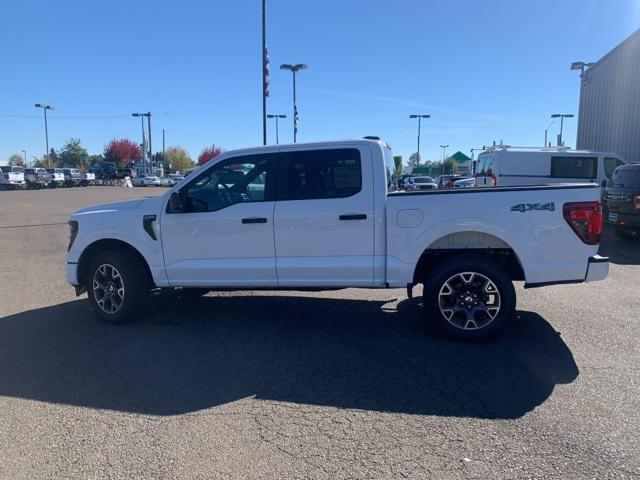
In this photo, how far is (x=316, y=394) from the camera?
13.3 ft

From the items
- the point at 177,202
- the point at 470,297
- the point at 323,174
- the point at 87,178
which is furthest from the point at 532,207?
the point at 87,178

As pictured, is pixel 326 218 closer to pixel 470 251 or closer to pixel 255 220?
pixel 255 220

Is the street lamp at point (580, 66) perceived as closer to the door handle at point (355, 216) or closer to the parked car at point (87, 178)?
the door handle at point (355, 216)

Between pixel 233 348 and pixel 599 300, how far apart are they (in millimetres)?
4969

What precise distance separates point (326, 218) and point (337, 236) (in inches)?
8.6

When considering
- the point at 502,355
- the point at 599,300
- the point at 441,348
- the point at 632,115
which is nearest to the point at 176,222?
the point at 441,348

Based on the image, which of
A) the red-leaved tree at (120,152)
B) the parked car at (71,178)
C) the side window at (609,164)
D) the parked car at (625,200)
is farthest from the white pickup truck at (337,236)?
the red-leaved tree at (120,152)

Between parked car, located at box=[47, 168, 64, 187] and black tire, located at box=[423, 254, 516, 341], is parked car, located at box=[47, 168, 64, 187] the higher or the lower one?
the higher one

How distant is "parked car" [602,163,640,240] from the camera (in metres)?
11.0

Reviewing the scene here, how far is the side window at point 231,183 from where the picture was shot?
5.52 m

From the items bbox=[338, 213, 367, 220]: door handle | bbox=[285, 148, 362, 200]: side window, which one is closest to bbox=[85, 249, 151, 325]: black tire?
bbox=[285, 148, 362, 200]: side window

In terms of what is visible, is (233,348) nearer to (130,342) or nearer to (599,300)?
(130,342)

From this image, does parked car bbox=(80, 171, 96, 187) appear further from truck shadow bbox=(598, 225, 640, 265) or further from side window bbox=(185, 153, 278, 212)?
side window bbox=(185, 153, 278, 212)

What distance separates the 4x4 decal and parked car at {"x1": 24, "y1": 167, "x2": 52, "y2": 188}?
178 ft
